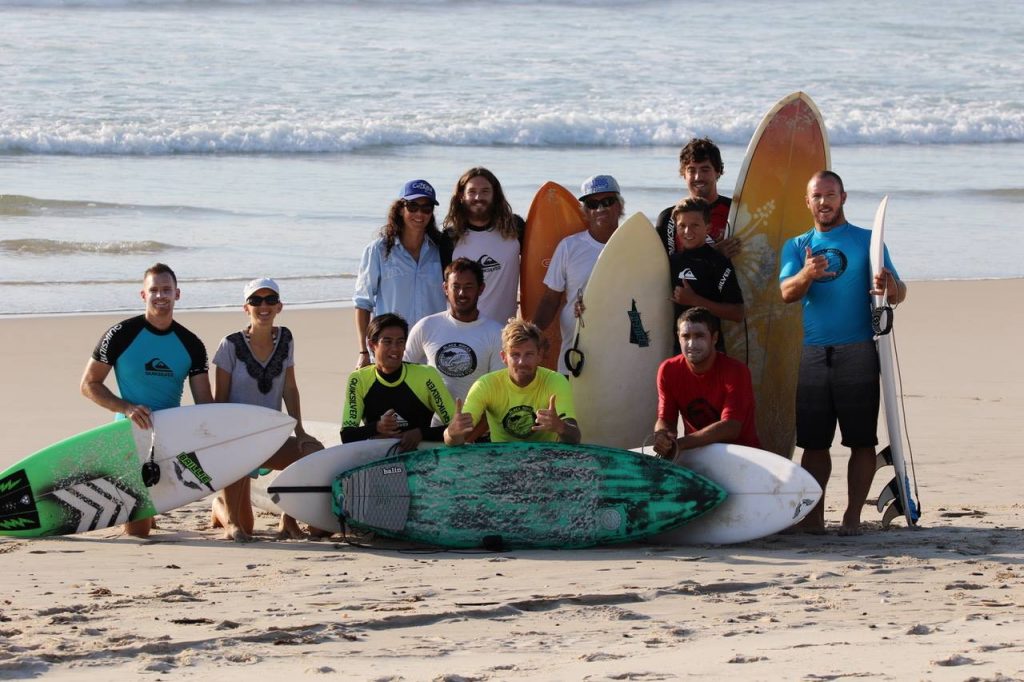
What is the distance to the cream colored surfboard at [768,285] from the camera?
240 inches

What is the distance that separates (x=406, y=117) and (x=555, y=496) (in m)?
15.6

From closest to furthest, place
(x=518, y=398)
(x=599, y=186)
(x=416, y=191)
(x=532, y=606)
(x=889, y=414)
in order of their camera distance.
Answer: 1. (x=532, y=606)
2. (x=518, y=398)
3. (x=889, y=414)
4. (x=416, y=191)
5. (x=599, y=186)

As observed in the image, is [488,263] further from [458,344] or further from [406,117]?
[406,117]

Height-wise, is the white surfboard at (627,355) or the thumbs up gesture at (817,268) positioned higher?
the thumbs up gesture at (817,268)

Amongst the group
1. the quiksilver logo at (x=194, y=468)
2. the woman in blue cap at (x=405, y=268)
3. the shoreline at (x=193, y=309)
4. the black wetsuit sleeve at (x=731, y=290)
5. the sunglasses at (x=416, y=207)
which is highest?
the shoreline at (x=193, y=309)

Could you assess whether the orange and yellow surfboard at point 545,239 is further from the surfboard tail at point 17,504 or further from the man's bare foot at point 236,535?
the surfboard tail at point 17,504

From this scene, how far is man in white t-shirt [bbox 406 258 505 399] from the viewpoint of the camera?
5449 mm

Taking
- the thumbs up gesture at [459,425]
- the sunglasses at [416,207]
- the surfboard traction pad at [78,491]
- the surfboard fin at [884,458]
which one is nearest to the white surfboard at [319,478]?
the thumbs up gesture at [459,425]

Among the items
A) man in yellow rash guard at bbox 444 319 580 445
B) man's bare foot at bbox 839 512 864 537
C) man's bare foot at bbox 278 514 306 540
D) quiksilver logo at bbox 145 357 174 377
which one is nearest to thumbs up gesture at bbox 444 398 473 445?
man in yellow rash guard at bbox 444 319 580 445

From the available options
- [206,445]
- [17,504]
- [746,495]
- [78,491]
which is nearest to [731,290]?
[746,495]

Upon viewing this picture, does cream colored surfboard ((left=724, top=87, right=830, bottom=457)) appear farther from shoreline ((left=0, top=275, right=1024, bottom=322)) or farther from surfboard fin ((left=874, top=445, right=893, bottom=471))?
shoreline ((left=0, top=275, right=1024, bottom=322))

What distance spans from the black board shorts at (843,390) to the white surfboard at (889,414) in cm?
6

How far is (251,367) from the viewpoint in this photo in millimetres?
5449

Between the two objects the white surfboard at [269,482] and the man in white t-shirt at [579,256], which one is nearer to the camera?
the man in white t-shirt at [579,256]
